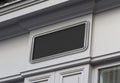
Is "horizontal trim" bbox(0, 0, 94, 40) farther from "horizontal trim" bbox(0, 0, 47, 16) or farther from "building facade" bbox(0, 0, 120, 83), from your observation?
"horizontal trim" bbox(0, 0, 47, 16)

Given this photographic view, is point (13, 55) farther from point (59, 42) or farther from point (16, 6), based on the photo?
point (59, 42)

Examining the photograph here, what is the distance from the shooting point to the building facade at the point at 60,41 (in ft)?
20.3

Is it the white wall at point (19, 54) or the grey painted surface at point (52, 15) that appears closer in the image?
the grey painted surface at point (52, 15)

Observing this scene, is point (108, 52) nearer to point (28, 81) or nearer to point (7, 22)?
point (28, 81)

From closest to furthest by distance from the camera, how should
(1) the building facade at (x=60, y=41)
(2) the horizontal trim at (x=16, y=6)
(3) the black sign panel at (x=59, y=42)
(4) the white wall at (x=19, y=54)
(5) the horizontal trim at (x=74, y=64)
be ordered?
(5) the horizontal trim at (x=74, y=64) → (1) the building facade at (x=60, y=41) → (3) the black sign panel at (x=59, y=42) → (4) the white wall at (x=19, y=54) → (2) the horizontal trim at (x=16, y=6)

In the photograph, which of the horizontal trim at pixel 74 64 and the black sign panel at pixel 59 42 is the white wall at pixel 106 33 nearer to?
the horizontal trim at pixel 74 64

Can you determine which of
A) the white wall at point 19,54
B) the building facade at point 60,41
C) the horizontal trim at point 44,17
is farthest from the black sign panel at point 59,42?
the horizontal trim at point 44,17

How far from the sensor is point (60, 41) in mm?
6672

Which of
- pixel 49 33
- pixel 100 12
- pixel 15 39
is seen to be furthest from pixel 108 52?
pixel 15 39

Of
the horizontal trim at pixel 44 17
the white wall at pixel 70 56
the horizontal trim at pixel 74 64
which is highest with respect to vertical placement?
the horizontal trim at pixel 44 17

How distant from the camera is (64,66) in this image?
20.9 feet

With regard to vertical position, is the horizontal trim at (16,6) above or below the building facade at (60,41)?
above

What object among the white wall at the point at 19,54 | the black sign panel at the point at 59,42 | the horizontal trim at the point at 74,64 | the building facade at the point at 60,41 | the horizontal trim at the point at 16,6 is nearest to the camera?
the horizontal trim at the point at 74,64

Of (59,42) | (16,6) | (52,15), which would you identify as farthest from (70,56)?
(16,6)
